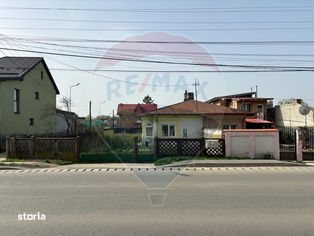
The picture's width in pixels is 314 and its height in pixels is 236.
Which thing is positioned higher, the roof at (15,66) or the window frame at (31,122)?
the roof at (15,66)

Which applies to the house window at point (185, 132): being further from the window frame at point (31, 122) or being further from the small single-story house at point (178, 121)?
the window frame at point (31, 122)

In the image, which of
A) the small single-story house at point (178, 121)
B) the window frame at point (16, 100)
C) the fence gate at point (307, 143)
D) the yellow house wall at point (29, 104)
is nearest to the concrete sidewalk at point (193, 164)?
the fence gate at point (307, 143)

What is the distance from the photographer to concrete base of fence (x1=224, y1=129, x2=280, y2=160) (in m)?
20.7

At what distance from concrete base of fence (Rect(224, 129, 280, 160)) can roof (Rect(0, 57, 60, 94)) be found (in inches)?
748

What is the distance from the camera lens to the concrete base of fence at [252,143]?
20.7m

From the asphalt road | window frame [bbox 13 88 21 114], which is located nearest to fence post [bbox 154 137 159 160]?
the asphalt road

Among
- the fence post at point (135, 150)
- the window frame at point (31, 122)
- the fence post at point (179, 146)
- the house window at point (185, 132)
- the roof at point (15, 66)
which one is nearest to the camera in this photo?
the fence post at point (135, 150)

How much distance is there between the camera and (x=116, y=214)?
25.7ft

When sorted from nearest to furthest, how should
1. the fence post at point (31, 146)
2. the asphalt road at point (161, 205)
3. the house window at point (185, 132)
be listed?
the asphalt road at point (161, 205) < the fence post at point (31, 146) < the house window at point (185, 132)

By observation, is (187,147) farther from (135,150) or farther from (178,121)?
(178,121)

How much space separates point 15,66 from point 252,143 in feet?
74.7

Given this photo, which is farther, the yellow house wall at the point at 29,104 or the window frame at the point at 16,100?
the window frame at the point at 16,100

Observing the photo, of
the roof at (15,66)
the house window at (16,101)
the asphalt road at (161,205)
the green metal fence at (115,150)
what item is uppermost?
the roof at (15,66)

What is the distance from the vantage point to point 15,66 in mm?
34875
